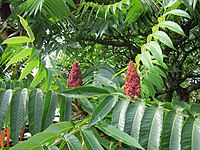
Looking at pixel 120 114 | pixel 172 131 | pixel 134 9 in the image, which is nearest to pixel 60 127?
pixel 120 114

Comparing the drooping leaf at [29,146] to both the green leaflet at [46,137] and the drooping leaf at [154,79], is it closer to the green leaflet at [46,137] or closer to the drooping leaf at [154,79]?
the green leaflet at [46,137]

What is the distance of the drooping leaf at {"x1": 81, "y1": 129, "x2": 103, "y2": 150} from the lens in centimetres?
86

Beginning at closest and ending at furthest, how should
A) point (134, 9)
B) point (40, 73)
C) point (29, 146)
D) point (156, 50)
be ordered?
1. point (29, 146)
2. point (40, 73)
3. point (156, 50)
4. point (134, 9)

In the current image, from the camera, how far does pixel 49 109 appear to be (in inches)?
39.8

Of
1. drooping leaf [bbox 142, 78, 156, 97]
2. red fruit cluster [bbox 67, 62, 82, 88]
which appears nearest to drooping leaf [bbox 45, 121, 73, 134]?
red fruit cluster [bbox 67, 62, 82, 88]

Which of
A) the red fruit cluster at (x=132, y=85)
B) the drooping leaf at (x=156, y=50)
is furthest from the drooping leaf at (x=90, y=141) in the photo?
the drooping leaf at (x=156, y=50)

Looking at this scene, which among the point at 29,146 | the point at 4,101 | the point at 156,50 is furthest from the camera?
the point at 156,50

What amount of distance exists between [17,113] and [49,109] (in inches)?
3.5

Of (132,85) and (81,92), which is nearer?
(81,92)

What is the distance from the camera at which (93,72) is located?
173 cm

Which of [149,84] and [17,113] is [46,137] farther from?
[149,84]

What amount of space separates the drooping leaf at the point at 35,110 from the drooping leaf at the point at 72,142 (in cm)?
13

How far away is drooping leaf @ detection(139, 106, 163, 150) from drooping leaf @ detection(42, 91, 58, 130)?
242mm

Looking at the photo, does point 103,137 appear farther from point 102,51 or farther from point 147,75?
point 102,51
